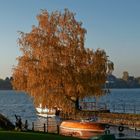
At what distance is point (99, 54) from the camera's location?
71875 mm

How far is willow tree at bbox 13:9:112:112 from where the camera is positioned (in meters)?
69.8

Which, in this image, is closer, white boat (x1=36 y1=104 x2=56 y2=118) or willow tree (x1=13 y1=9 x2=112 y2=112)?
willow tree (x1=13 y1=9 x2=112 y2=112)

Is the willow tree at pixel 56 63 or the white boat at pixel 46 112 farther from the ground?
the willow tree at pixel 56 63

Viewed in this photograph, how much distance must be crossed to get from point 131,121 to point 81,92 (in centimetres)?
1467

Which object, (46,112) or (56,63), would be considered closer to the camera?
(56,63)

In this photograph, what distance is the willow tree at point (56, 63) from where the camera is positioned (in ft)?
229

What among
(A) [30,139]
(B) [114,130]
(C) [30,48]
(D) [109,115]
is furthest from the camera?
(C) [30,48]

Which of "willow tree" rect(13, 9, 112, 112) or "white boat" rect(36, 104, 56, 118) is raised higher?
"willow tree" rect(13, 9, 112, 112)

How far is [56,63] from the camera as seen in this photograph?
70812mm

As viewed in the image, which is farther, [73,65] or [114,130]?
[73,65]

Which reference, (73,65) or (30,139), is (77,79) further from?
(30,139)

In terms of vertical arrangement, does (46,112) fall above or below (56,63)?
below

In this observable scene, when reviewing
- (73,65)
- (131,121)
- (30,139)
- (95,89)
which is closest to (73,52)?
(73,65)

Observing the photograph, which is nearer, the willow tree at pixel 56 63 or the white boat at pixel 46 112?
the willow tree at pixel 56 63
